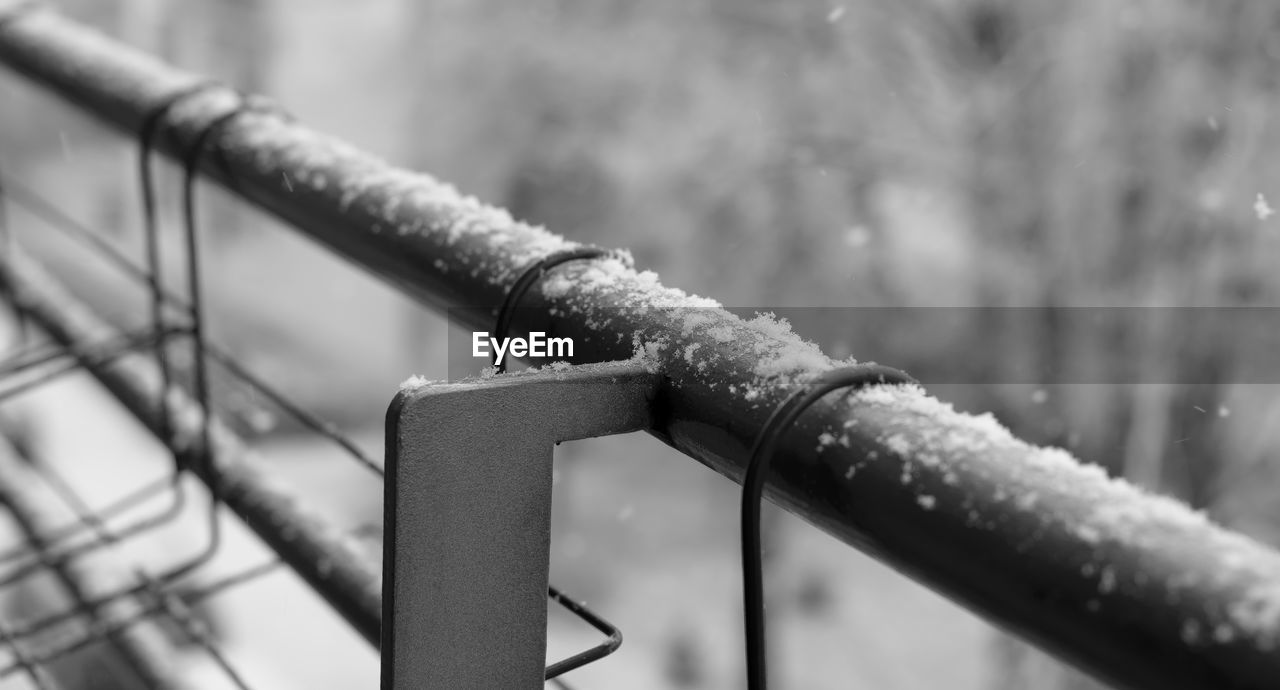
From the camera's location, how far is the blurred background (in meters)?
5.65

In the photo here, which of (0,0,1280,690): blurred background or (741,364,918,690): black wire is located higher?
(741,364,918,690): black wire

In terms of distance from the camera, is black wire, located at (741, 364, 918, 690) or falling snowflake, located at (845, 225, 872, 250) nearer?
black wire, located at (741, 364, 918, 690)

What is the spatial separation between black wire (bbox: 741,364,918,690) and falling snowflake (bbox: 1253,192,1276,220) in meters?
5.07

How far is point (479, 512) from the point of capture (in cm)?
44

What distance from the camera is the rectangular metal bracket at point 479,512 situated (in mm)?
420

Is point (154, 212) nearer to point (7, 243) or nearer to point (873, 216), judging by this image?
point (7, 243)

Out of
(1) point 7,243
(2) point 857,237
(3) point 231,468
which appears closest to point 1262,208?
(2) point 857,237

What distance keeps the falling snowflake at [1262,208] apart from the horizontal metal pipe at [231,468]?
186 inches

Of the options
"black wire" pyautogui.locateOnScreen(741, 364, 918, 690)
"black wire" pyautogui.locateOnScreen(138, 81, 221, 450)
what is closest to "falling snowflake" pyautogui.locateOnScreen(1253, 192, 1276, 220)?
"black wire" pyautogui.locateOnScreen(138, 81, 221, 450)

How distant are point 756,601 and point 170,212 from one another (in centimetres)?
1382

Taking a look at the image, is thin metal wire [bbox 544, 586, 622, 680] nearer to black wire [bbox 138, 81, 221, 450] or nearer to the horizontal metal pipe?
the horizontal metal pipe

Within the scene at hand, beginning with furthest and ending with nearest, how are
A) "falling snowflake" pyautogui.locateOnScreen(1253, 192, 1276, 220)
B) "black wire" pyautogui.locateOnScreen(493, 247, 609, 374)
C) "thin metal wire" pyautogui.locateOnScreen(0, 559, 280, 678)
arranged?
"falling snowflake" pyautogui.locateOnScreen(1253, 192, 1276, 220) < "thin metal wire" pyautogui.locateOnScreen(0, 559, 280, 678) < "black wire" pyautogui.locateOnScreen(493, 247, 609, 374)

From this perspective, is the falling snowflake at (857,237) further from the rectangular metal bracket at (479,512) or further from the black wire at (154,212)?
the rectangular metal bracket at (479,512)

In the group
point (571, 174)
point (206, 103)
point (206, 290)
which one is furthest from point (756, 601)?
point (206, 290)
